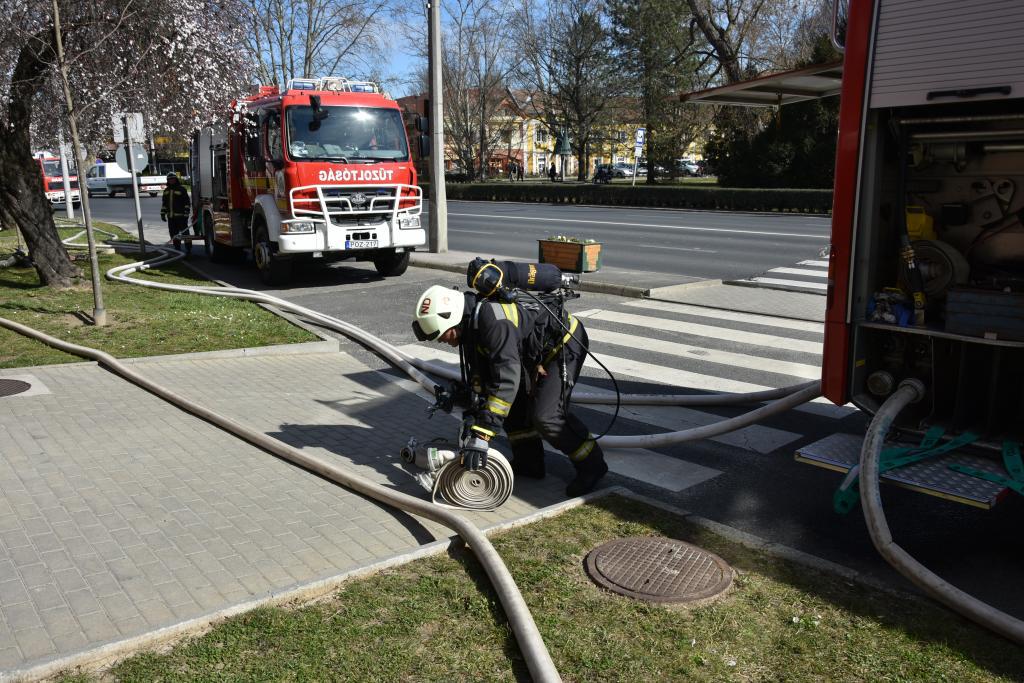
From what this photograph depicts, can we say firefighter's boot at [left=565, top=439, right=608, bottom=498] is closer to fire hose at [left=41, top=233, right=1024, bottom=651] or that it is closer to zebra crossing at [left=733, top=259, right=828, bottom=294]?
fire hose at [left=41, top=233, right=1024, bottom=651]

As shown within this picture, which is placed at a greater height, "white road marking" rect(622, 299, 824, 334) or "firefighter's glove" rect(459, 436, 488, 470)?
"firefighter's glove" rect(459, 436, 488, 470)

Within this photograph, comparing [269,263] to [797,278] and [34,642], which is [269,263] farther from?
[34,642]

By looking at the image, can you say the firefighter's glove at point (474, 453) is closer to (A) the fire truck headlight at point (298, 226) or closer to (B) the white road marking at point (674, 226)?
(A) the fire truck headlight at point (298, 226)

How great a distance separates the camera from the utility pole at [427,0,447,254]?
16953mm

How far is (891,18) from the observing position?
469 cm

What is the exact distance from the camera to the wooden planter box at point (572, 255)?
1387 centimetres

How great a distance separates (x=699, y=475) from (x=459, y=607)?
7.94 ft

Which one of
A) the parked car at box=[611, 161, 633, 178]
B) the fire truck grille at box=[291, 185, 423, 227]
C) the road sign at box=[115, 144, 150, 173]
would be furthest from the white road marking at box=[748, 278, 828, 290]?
the parked car at box=[611, 161, 633, 178]

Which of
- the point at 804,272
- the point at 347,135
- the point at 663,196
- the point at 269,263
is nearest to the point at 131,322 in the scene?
the point at 269,263

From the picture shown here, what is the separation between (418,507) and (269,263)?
10401 millimetres

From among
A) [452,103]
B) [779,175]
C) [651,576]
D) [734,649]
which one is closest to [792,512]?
[651,576]

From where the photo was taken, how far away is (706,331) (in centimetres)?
1014

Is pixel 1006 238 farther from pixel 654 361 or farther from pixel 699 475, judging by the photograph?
pixel 654 361

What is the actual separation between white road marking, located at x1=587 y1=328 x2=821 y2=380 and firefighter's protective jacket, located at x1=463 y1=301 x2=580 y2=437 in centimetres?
386
